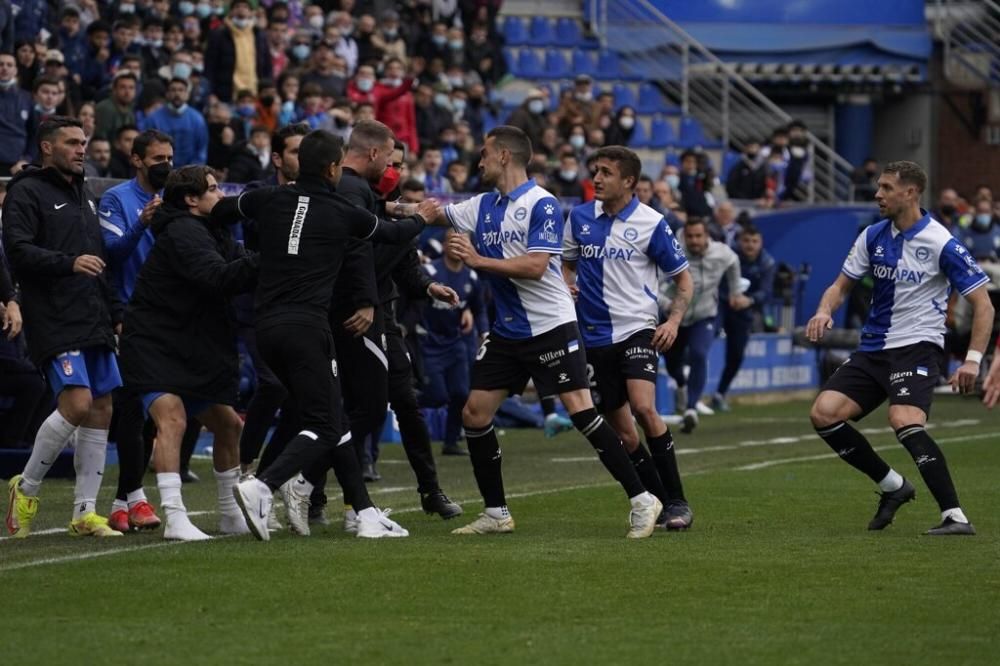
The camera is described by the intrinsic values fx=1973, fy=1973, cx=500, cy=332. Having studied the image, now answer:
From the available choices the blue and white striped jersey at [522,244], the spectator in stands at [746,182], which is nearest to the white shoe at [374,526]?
the blue and white striped jersey at [522,244]

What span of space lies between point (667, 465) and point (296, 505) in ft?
6.70

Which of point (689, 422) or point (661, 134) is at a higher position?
point (661, 134)

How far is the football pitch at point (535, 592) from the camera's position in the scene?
23.1 feet

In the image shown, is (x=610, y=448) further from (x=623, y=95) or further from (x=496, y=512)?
(x=623, y=95)

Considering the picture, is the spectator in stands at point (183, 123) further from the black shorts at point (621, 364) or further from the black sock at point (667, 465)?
the black sock at point (667, 465)

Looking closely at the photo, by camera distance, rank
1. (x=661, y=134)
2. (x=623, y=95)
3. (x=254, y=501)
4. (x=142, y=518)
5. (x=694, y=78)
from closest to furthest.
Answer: (x=254, y=501), (x=142, y=518), (x=661, y=134), (x=623, y=95), (x=694, y=78)

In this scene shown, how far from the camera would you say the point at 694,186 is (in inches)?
1043

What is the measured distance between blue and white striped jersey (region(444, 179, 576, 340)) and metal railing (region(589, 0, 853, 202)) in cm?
2204

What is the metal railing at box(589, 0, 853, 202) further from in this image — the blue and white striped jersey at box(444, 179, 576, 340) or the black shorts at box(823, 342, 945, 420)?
the blue and white striped jersey at box(444, 179, 576, 340)

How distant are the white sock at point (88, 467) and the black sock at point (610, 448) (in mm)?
2546

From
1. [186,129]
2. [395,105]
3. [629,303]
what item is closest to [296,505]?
[629,303]

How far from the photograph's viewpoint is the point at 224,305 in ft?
33.2

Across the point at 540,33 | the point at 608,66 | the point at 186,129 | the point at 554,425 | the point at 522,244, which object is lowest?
the point at 554,425

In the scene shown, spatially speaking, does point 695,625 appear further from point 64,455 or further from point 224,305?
point 64,455
